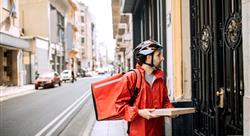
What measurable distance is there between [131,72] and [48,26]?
198ft

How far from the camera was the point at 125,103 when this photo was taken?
3684mm

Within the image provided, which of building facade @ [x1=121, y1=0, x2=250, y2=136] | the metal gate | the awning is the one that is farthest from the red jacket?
the awning

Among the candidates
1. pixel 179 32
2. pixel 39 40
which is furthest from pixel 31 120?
pixel 39 40

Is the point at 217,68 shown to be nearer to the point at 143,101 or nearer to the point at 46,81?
the point at 143,101

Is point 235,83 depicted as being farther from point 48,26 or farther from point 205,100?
point 48,26

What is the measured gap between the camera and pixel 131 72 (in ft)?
12.5

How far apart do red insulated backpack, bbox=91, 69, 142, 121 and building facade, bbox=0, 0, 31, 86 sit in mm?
37502

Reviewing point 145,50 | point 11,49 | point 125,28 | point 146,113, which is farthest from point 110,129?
point 125,28

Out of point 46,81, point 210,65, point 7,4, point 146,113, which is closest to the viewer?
point 146,113

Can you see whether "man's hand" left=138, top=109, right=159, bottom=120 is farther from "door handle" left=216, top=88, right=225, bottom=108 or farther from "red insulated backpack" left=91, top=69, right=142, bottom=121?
"door handle" left=216, top=88, right=225, bottom=108

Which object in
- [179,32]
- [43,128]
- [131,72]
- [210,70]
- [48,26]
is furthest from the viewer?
[48,26]

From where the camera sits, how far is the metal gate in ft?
15.7

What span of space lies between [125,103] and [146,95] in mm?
199

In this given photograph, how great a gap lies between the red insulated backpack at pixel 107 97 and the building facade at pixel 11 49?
A: 3750 centimetres
